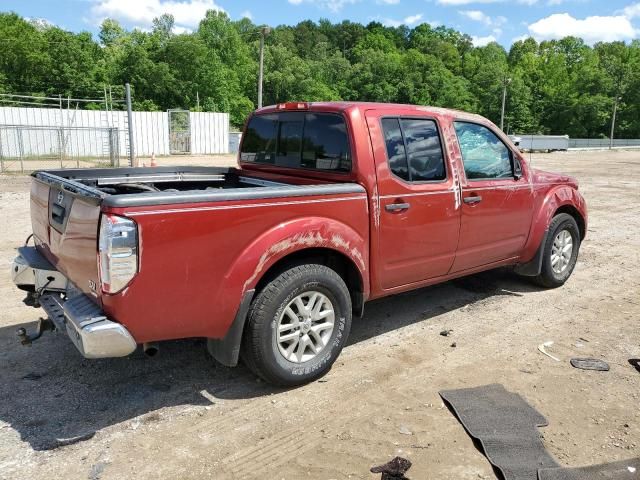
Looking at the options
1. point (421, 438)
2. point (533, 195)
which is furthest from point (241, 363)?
point (533, 195)

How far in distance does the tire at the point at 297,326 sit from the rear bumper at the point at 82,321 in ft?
2.62

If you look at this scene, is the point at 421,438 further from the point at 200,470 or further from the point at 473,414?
the point at 200,470

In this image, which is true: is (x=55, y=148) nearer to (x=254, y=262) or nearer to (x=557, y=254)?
(x=557, y=254)

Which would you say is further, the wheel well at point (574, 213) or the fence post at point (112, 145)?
the fence post at point (112, 145)

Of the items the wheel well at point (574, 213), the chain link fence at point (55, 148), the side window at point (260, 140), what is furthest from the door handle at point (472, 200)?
the chain link fence at point (55, 148)

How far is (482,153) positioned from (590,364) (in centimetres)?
Answer: 202

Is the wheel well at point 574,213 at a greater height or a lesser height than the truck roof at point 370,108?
lesser

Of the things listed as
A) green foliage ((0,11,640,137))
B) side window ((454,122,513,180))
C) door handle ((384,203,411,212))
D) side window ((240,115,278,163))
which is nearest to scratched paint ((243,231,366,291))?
door handle ((384,203,411,212))

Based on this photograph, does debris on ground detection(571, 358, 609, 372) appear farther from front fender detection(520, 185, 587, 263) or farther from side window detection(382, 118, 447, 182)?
side window detection(382, 118, 447, 182)

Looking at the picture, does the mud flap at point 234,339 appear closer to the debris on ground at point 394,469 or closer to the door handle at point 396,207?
the debris on ground at point 394,469

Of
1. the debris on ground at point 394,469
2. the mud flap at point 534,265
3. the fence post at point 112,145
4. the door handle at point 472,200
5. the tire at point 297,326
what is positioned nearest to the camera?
the debris on ground at point 394,469

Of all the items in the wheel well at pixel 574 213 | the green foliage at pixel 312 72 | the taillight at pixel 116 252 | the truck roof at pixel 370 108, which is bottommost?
the wheel well at pixel 574 213

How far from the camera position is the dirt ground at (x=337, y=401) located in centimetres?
296

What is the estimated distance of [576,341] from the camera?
15.3ft
